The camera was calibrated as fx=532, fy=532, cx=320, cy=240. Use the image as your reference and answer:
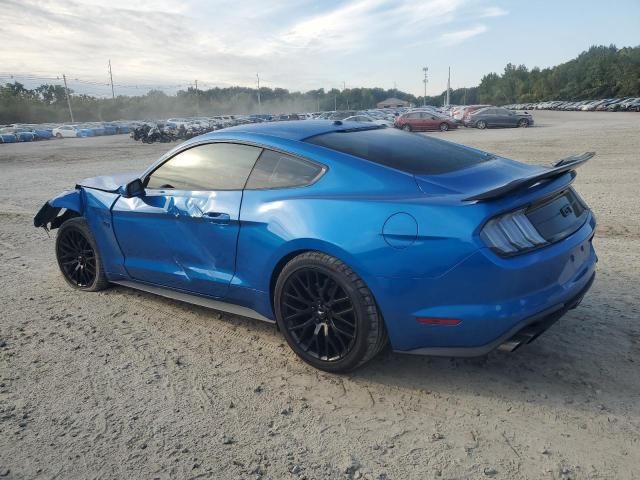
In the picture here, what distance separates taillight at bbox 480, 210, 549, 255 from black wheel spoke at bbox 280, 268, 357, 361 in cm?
83

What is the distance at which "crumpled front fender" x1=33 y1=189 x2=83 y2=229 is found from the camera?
15.3ft

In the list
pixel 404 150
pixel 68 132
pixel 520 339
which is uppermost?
pixel 404 150

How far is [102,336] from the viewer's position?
3.90 meters

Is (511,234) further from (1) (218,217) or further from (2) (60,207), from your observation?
(2) (60,207)

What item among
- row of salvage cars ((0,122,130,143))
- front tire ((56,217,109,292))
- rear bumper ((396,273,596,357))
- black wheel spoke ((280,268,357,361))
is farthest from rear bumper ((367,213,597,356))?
row of salvage cars ((0,122,130,143))

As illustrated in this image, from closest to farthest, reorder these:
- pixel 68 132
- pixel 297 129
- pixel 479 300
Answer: pixel 479 300
pixel 297 129
pixel 68 132

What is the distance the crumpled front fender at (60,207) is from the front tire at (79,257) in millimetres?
133

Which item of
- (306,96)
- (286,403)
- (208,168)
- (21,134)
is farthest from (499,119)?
(306,96)

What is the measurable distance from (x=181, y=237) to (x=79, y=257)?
1.62 m

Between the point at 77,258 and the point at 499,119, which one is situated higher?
the point at 77,258

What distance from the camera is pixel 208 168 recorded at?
379 centimetres

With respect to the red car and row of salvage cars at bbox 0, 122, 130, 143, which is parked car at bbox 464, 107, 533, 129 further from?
row of salvage cars at bbox 0, 122, 130, 143

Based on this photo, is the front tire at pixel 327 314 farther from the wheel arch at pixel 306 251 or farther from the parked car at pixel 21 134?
the parked car at pixel 21 134

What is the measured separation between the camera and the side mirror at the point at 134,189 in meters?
4.02
